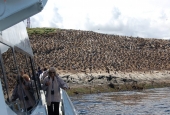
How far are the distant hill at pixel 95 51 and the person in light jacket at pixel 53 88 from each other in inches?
1707

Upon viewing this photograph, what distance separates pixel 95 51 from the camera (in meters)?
61.9

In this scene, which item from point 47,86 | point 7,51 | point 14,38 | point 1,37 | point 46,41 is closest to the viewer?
point 1,37

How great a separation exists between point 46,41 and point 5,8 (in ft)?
197

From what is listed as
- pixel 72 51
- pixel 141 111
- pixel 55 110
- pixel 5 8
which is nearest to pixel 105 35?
pixel 72 51

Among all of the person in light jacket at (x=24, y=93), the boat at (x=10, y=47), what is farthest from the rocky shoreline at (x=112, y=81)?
the boat at (x=10, y=47)

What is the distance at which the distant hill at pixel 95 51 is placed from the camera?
56.3 metres

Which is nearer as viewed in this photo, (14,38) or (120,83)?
(14,38)

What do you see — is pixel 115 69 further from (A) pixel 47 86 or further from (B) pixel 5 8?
(B) pixel 5 8

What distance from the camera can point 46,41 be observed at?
64.2 metres

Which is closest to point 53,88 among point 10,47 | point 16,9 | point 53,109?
point 53,109

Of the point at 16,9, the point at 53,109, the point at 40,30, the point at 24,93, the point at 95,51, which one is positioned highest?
the point at 40,30

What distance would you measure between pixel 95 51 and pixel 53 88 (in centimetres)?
5278

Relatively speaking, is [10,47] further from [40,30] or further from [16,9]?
[40,30]

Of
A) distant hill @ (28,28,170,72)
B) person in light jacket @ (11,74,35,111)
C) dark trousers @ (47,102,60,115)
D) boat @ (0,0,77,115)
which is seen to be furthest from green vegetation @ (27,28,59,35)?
boat @ (0,0,77,115)
